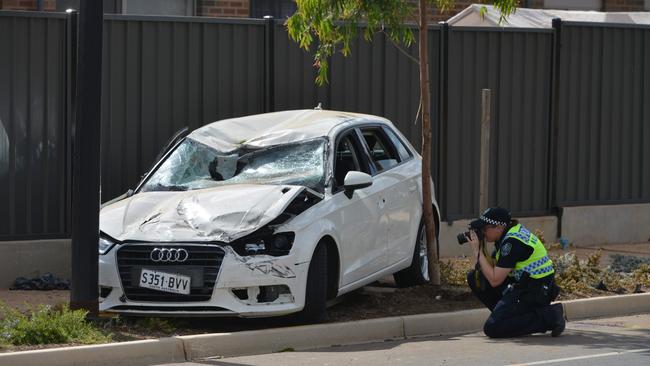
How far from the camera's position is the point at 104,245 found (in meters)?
10.1

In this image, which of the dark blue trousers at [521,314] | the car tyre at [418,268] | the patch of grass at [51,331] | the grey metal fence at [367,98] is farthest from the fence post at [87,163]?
the car tyre at [418,268]

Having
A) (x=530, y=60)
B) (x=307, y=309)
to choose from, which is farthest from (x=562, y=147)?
(x=307, y=309)

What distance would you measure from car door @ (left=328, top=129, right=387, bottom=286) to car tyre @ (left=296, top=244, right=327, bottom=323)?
16.7 inches

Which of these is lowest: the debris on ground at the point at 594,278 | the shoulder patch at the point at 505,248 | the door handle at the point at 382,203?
the debris on ground at the point at 594,278

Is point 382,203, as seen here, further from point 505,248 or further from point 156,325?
point 156,325

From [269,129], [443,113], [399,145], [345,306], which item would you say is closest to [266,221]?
[345,306]

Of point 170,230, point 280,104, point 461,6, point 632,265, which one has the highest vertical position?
point 461,6

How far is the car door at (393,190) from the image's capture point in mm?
11461

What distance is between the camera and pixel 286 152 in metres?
11.2

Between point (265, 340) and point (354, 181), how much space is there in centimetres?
167

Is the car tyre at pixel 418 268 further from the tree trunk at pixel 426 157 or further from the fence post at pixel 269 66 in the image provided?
the fence post at pixel 269 66

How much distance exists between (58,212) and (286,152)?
9.71 feet

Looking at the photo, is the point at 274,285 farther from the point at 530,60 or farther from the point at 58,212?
the point at 530,60

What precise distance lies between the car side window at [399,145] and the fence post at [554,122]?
4.29 metres
